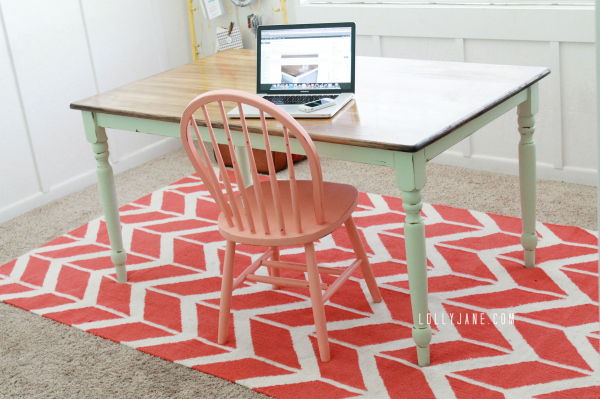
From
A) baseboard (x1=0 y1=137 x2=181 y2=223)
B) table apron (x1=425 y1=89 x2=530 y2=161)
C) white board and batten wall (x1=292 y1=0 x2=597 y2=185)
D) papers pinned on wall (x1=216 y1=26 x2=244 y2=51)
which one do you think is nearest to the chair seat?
table apron (x1=425 y1=89 x2=530 y2=161)

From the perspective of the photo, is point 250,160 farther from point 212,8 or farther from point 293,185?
point 212,8

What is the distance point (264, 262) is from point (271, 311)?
0.19 meters

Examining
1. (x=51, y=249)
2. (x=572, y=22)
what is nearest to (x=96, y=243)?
(x=51, y=249)

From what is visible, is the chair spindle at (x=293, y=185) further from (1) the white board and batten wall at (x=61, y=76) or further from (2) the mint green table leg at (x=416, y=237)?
(1) the white board and batten wall at (x=61, y=76)

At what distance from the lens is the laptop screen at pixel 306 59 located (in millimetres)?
2055

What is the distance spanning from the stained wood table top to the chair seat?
0.83ft

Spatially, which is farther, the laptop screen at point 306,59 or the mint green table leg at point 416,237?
the laptop screen at point 306,59

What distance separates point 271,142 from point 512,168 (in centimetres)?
171

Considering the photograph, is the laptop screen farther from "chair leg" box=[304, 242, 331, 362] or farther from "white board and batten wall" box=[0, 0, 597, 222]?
"white board and batten wall" box=[0, 0, 597, 222]

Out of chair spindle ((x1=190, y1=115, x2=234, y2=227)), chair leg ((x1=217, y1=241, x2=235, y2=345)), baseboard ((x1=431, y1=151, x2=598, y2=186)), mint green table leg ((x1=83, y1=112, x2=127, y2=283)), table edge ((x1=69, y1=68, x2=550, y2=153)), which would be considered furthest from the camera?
baseboard ((x1=431, y1=151, x2=598, y2=186))

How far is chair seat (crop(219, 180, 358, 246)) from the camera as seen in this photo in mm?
1862

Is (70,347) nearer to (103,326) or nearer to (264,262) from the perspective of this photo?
(103,326)

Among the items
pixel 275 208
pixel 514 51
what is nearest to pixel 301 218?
pixel 275 208

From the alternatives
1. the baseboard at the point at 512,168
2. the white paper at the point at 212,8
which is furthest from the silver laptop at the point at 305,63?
the white paper at the point at 212,8
